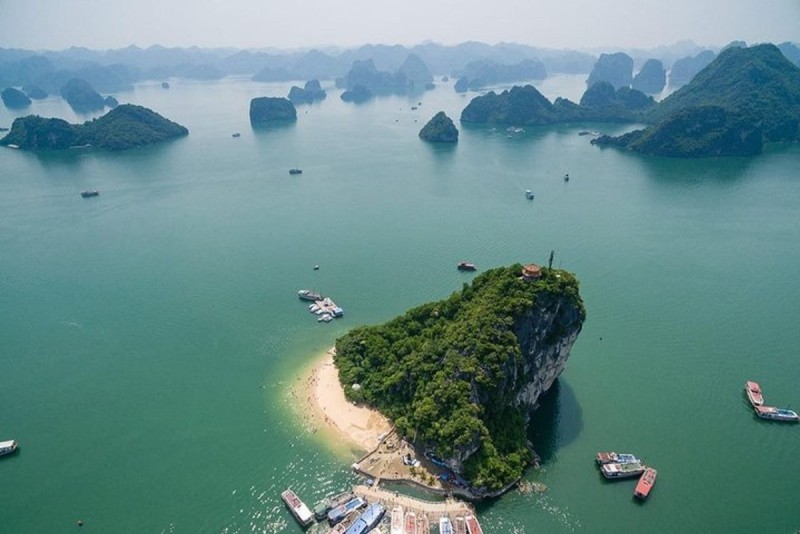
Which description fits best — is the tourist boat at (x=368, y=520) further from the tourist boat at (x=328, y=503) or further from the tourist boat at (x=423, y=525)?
the tourist boat at (x=423, y=525)

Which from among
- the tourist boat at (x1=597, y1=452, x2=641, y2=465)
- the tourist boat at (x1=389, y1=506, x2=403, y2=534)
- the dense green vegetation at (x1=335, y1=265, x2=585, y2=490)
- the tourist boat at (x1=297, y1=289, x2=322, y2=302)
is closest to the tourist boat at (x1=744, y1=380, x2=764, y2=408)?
the tourist boat at (x1=597, y1=452, x2=641, y2=465)

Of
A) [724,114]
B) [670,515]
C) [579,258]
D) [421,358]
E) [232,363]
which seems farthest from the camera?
[724,114]

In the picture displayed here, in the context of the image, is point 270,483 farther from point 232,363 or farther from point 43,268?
point 43,268

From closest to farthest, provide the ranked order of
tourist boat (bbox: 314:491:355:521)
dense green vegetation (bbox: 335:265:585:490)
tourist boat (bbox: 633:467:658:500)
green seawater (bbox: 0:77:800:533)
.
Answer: tourist boat (bbox: 314:491:355:521), dense green vegetation (bbox: 335:265:585:490), tourist boat (bbox: 633:467:658:500), green seawater (bbox: 0:77:800:533)

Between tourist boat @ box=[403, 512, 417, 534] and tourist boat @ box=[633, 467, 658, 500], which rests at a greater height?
tourist boat @ box=[403, 512, 417, 534]

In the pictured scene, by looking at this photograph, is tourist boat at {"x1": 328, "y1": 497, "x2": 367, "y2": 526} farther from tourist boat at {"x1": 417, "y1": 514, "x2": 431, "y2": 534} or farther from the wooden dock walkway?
tourist boat at {"x1": 417, "y1": 514, "x2": 431, "y2": 534}

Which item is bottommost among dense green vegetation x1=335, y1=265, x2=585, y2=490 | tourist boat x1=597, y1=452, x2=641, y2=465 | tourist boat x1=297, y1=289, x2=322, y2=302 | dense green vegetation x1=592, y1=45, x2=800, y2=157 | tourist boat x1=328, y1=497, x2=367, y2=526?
tourist boat x1=328, y1=497, x2=367, y2=526

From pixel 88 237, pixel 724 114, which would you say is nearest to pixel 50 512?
pixel 88 237
